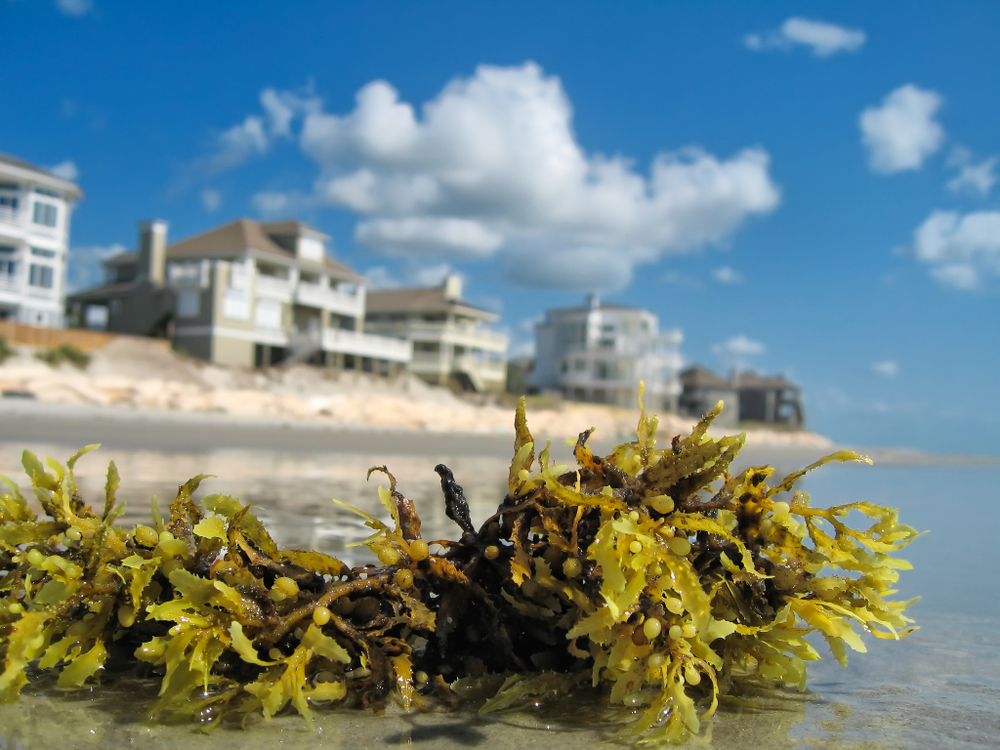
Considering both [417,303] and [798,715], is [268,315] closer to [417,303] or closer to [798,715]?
[417,303]

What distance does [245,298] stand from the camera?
4531cm

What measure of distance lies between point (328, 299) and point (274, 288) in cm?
435

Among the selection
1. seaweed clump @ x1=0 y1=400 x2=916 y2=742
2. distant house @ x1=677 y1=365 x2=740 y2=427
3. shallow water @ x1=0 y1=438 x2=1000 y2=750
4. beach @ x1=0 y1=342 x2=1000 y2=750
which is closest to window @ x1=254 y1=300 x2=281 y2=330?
beach @ x1=0 y1=342 x2=1000 y2=750

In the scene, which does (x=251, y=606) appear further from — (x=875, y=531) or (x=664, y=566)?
(x=875, y=531)

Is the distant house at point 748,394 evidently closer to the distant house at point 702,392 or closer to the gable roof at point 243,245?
the distant house at point 702,392

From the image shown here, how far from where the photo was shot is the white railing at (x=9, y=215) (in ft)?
140

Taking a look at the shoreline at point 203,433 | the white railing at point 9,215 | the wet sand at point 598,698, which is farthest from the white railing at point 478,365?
the wet sand at point 598,698

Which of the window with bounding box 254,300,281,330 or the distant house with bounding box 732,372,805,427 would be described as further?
the distant house with bounding box 732,372,805,427

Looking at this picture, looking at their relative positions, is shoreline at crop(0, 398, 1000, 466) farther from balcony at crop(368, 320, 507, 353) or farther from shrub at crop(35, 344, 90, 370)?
balcony at crop(368, 320, 507, 353)

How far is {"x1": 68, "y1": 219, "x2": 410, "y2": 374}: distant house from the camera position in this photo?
4388 centimetres

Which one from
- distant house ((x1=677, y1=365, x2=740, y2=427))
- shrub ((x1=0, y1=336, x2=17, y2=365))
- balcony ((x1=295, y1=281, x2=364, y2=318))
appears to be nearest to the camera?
shrub ((x1=0, y1=336, x2=17, y2=365))

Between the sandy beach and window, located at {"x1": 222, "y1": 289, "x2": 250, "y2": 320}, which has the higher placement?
window, located at {"x1": 222, "y1": 289, "x2": 250, "y2": 320}

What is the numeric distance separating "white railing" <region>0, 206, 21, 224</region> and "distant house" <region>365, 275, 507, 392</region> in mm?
24873

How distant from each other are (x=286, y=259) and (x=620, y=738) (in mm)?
50279
